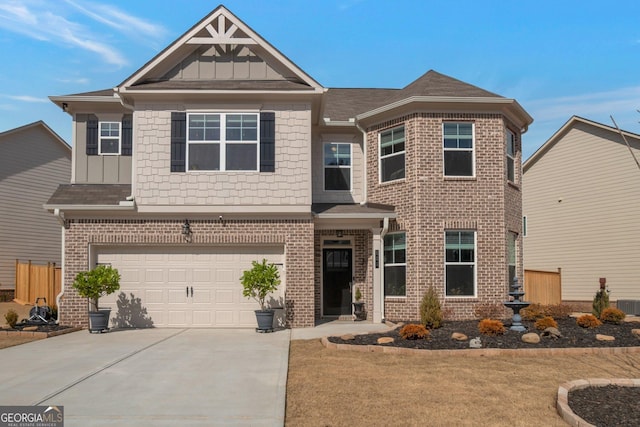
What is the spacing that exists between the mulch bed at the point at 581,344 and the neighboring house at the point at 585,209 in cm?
950

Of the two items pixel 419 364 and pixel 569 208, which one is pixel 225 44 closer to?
pixel 419 364

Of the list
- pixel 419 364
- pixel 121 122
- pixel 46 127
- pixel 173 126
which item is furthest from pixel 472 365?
pixel 46 127

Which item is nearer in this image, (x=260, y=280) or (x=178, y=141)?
(x=260, y=280)

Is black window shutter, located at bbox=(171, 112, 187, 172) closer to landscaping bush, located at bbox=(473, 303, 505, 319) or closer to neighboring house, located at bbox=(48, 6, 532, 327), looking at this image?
neighboring house, located at bbox=(48, 6, 532, 327)

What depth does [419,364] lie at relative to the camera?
1105 centimetres

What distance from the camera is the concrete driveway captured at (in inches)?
311

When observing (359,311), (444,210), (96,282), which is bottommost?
(359,311)

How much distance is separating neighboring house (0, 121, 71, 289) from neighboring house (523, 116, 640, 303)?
22.0 m

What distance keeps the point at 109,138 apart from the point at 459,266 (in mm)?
10743

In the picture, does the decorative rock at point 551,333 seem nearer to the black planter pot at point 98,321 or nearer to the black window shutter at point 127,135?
the black planter pot at point 98,321

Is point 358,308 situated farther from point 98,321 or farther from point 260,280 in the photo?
point 98,321

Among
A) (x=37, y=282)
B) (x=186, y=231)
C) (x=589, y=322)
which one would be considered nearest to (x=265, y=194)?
(x=186, y=231)

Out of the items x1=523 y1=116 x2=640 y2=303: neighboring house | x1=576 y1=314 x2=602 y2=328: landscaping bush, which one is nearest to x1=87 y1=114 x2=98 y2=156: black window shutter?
x1=576 y1=314 x2=602 y2=328: landscaping bush

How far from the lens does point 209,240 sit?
16.8m
